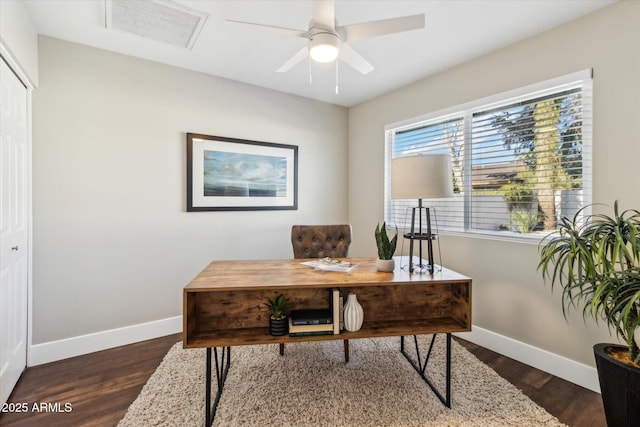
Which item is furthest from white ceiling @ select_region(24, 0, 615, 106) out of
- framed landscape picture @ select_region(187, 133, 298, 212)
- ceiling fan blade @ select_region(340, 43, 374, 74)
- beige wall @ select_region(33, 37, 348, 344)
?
framed landscape picture @ select_region(187, 133, 298, 212)

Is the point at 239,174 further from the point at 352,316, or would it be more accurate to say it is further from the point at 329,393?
the point at 329,393

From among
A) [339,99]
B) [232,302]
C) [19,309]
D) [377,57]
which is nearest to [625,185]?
[377,57]

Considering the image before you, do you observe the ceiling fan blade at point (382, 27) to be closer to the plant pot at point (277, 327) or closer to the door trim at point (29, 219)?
the plant pot at point (277, 327)

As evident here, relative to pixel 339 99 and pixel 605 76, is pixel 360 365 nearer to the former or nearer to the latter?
pixel 605 76

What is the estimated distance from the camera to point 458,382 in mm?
2082

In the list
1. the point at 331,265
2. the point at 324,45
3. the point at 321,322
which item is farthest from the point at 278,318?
the point at 324,45

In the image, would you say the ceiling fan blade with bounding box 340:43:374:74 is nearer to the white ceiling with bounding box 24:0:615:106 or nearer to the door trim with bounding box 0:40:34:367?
the white ceiling with bounding box 24:0:615:106

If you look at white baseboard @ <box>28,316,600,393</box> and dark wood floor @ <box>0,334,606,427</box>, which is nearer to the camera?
dark wood floor @ <box>0,334,606,427</box>

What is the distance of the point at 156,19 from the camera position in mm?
2111

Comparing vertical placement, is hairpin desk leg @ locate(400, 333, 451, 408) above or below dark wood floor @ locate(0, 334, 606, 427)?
above

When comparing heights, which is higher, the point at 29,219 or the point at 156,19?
the point at 156,19

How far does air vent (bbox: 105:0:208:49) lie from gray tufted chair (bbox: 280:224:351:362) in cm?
167

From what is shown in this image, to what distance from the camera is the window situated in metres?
2.14

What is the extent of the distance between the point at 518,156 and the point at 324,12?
1878 millimetres
